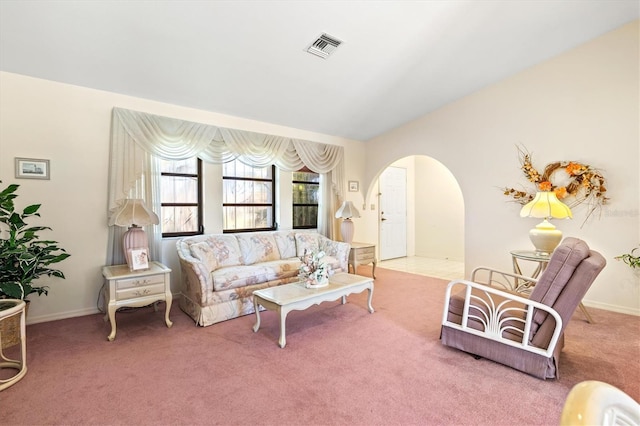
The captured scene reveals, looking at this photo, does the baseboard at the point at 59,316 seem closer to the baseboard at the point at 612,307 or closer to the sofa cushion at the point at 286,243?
the sofa cushion at the point at 286,243

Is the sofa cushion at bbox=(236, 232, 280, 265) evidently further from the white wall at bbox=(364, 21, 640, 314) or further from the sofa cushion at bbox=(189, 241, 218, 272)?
the white wall at bbox=(364, 21, 640, 314)

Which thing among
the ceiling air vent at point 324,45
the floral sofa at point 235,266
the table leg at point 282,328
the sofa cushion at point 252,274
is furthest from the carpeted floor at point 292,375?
the ceiling air vent at point 324,45

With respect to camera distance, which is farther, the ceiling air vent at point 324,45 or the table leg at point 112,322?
the ceiling air vent at point 324,45

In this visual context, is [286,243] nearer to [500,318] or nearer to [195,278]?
[195,278]

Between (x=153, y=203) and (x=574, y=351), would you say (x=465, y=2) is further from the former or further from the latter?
(x=153, y=203)

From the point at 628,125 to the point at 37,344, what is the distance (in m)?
6.51

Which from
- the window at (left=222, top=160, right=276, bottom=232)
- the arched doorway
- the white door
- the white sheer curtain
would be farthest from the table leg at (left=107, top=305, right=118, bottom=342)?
the white door

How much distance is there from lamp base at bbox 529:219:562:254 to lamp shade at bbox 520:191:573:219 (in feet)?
0.51

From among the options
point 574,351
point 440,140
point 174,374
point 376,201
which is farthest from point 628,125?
point 174,374

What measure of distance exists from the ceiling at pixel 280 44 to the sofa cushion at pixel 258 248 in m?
1.79

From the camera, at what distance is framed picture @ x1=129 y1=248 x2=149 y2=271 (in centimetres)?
325

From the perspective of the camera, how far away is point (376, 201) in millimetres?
6812

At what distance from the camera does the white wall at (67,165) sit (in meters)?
3.23

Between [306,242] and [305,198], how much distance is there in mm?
→ 1122
